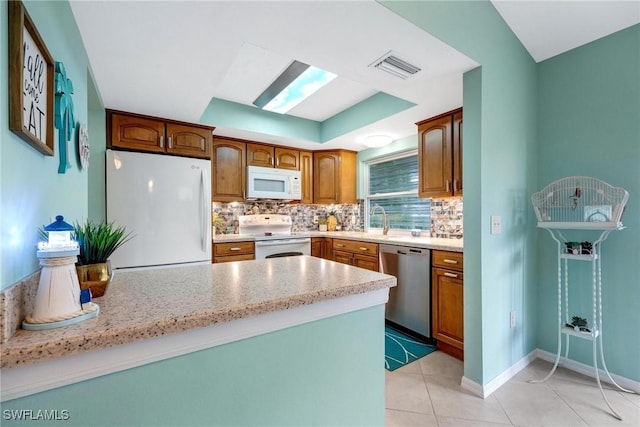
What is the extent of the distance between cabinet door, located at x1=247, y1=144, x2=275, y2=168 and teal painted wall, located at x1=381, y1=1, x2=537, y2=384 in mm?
2436

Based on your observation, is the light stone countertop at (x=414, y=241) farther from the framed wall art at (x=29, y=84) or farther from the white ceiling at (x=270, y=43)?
the framed wall art at (x=29, y=84)

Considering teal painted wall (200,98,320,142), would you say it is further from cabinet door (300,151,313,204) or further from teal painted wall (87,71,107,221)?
teal painted wall (87,71,107,221)

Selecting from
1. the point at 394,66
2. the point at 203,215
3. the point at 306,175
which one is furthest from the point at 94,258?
the point at 306,175

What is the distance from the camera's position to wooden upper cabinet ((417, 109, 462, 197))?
2566 millimetres

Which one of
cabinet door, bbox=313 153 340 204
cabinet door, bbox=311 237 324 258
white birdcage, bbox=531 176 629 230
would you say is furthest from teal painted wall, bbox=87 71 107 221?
white birdcage, bbox=531 176 629 230

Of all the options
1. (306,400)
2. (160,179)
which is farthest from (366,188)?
(306,400)

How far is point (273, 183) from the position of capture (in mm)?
3676

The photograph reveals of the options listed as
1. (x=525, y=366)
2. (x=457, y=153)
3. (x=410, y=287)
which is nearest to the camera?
(x=525, y=366)

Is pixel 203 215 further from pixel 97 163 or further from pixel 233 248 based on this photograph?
pixel 97 163

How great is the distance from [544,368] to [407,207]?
2.00 metres

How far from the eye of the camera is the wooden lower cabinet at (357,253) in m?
3.04

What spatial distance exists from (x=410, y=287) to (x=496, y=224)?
1038mm

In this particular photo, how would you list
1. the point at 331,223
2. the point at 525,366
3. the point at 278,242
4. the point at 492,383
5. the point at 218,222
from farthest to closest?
the point at 331,223 → the point at 218,222 → the point at 278,242 → the point at 525,366 → the point at 492,383

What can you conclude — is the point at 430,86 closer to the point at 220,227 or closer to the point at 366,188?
the point at 366,188
